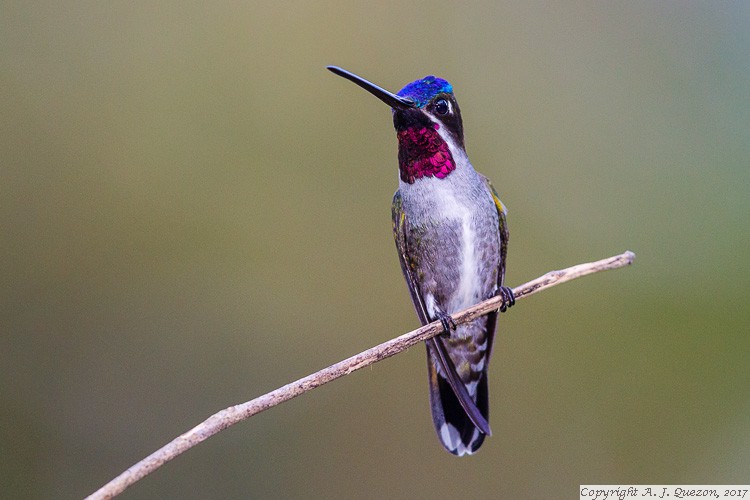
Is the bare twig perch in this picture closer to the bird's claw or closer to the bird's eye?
the bird's claw

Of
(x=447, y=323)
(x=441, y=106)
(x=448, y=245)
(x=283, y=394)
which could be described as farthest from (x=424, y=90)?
(x=283, y=394)

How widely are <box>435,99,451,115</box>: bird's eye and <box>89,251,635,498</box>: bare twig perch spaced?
0.37 meters

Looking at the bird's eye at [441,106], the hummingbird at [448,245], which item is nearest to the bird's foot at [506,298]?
the hummingbird at [448,245]

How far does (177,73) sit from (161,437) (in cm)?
114

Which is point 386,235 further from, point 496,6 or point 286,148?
point 496,6

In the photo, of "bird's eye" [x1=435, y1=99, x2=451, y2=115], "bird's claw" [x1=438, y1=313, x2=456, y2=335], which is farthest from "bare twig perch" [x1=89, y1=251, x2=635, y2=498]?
"bird's eye" [x1=435, y1=99, x2=451, y2=115]

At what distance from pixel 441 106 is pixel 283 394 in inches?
25.6

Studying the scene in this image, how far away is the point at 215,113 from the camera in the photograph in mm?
2143

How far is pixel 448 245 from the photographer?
1403 mm

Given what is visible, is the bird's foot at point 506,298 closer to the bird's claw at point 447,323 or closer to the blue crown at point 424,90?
the bird's claw at point 447,323

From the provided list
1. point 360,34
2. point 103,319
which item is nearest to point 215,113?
point 360,34

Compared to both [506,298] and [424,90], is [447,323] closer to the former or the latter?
[506,298]

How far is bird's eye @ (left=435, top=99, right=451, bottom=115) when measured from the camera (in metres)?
1.25

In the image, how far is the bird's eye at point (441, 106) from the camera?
125 cm
